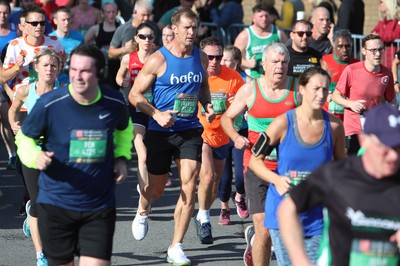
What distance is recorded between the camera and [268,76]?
772cm

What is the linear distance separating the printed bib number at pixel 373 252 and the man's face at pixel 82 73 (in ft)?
6.96

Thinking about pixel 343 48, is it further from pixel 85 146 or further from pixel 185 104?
pixel 85 146

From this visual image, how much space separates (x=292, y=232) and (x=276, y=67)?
3.41 m

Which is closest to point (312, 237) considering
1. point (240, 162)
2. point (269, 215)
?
point (269, 215)

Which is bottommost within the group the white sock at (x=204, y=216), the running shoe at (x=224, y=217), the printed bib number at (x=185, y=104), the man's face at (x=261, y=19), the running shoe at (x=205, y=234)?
the running shoe at (x=224, y=217)

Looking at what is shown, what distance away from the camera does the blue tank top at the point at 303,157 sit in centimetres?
630

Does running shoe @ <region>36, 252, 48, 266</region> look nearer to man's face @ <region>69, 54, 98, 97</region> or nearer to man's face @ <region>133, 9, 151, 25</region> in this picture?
man's face @ <region>69, 54, 98, 97</region>

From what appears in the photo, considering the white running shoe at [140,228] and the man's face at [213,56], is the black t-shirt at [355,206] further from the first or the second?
the man's face at [213,56]

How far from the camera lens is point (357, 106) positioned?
9711 mm

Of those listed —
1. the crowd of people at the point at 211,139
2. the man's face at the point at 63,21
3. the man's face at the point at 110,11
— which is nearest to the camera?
the crowd of people at the point at 211,139

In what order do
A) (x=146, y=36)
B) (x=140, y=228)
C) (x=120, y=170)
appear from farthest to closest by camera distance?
(x=146, y=36) < (x=140, y=228) < (x=120, y=170)

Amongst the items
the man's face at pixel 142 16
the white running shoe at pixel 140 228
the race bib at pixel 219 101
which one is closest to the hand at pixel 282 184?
the white running shoe at pixel 140 228

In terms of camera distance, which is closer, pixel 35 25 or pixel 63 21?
pixel 35 25

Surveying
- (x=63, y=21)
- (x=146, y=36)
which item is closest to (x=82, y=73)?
(x=146, y=36)
